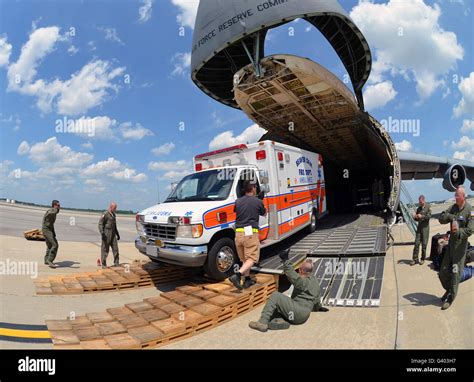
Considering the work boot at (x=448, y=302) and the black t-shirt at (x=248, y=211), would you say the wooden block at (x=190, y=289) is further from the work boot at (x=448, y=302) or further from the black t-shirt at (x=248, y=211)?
the work boot at (x=448, y=302)

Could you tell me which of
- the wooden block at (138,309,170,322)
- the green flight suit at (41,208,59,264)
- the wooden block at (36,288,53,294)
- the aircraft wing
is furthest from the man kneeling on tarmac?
the aircraft wing

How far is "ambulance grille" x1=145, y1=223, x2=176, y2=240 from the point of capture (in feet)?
16.9

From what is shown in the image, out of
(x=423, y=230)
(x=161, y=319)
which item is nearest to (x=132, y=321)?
(x=161, y=319)

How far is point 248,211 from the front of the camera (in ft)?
16.2

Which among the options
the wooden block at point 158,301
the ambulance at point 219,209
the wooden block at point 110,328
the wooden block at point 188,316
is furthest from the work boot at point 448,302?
the wooden block at point 110,328

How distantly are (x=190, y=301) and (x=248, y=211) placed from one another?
190 centimetres

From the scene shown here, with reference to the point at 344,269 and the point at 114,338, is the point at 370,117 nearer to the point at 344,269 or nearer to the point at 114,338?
the point at 344,269

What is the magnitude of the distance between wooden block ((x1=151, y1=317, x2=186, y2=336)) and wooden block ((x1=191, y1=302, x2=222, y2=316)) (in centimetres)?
35

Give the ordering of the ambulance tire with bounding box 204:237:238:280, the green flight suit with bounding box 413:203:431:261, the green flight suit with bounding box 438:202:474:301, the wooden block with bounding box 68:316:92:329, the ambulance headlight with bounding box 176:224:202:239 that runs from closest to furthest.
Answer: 1. the wooden block with bounding box 68:316:92:329
2. the green flight suit with bounding box 438:202:474:301
3. the ambulance headlight with bounding box 176:224:202:239
4. the ambulance tire with bounding box 204:237:238:280
5. the green flight suit with bounding box 413:203:431:261

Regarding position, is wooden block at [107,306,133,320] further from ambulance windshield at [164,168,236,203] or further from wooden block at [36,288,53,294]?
ambulance windshield at [164,168,236,203]

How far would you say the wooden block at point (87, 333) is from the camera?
3.50 metres

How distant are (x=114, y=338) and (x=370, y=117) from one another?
12.8 metres

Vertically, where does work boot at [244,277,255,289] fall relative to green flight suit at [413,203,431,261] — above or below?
below

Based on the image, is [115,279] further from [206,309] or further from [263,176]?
[263,176]
